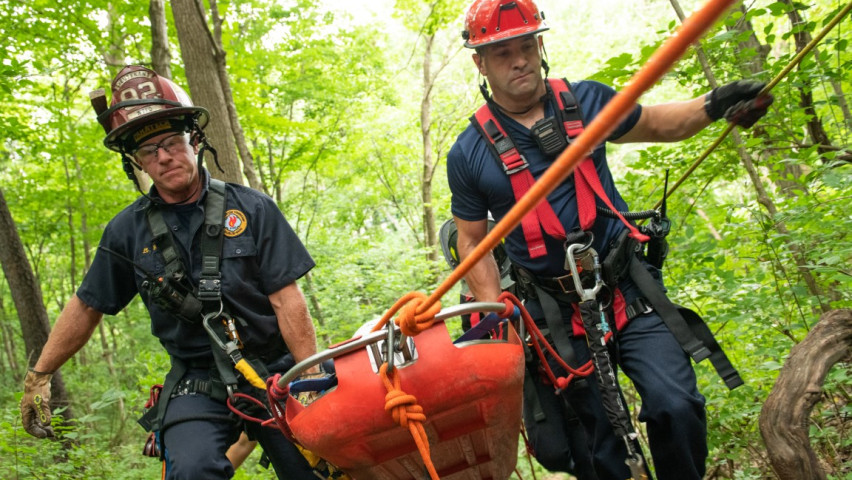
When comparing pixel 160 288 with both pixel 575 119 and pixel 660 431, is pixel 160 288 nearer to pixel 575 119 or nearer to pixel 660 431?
pixel 575 119

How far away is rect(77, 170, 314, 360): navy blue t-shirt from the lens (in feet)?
11.8

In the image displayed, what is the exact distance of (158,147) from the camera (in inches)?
143

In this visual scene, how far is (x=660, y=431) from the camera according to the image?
321 cm

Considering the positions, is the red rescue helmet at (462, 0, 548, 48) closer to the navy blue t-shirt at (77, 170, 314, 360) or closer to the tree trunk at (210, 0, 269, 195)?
the navy blue t-shirt at (77, 170, 314, 360)

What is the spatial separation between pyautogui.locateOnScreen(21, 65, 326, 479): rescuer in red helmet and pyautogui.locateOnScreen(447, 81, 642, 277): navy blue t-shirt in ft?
3.03

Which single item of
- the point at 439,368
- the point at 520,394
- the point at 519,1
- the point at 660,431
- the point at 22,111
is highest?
the point at 22,111

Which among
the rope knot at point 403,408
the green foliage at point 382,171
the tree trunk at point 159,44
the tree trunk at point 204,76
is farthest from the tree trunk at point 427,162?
the rope knot at point 403,408

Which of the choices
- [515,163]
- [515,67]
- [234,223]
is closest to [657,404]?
[515,163]

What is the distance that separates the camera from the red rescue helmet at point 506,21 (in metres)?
3.52

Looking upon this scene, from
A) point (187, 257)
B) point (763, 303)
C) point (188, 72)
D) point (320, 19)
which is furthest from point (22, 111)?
point (763, 303)

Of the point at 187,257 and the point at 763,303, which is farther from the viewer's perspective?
the point at 763,303

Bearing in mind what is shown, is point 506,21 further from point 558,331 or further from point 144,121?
point 144,121

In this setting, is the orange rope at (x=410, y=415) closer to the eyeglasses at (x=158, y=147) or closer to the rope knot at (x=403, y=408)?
the rope knot at (x=403, y=408)

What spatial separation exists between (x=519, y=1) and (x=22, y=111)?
35.9 feet
